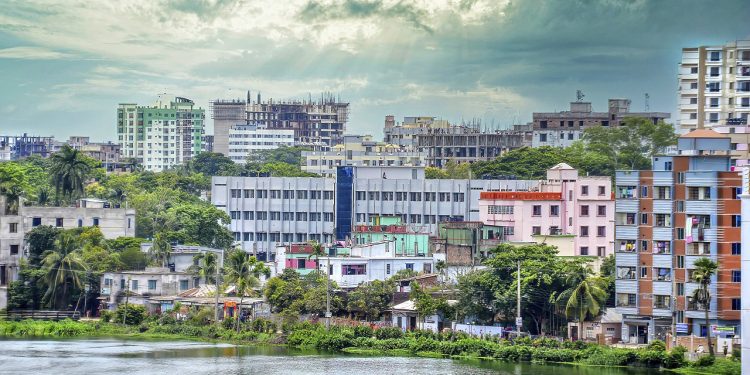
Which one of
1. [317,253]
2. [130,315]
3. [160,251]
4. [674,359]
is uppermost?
[317,253]

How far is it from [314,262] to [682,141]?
22.5 m

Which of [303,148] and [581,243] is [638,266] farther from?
[303,148]

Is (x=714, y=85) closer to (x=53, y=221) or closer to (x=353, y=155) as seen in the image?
(x=53, y=221)

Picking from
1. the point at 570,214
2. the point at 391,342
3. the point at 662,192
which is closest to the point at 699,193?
the point at 662,192

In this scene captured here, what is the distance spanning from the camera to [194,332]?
68438mm

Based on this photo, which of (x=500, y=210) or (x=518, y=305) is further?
(x=500, y=210)

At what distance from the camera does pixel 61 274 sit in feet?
240

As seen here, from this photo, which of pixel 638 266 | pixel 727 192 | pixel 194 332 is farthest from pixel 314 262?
pixel 727 192

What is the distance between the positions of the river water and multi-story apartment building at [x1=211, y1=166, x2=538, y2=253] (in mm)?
37569

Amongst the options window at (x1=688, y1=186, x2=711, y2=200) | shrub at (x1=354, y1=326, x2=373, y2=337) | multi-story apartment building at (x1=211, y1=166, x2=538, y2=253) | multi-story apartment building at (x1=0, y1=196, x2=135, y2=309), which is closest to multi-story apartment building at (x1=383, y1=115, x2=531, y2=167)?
multi-story apartment building at (x1=211, y1=166, x2=538, y2=253)

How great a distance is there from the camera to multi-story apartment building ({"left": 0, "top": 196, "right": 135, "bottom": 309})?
76188mm

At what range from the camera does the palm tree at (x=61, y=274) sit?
73.4 meters

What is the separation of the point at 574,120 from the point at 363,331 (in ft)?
278

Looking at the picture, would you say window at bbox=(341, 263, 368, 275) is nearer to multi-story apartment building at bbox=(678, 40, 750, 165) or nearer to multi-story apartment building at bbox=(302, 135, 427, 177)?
multi-story apartment building at bbox=(678, 40, 750, 165)
